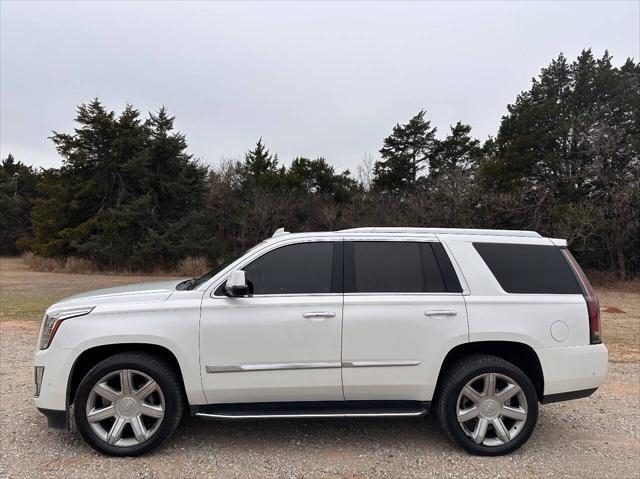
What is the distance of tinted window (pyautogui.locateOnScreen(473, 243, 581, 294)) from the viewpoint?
13.1 feet

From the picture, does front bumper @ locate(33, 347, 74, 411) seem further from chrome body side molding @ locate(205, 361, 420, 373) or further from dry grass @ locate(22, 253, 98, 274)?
dry grass @ locate(22, 253, 98, 274)

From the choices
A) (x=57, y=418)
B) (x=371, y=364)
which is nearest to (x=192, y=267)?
(x=57, y=418)

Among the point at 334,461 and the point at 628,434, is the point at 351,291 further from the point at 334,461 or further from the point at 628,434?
the point at 628,434

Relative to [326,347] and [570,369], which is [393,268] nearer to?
[326,347]

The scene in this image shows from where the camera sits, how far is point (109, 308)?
3.74 meters

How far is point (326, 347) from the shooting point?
3738mm

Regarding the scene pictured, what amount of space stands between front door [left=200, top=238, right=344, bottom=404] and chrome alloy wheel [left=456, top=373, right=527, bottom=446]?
3.45 feet

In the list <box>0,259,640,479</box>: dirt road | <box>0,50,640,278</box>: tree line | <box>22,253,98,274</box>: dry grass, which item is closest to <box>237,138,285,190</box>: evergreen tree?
<box>0,50,640,278</box>: tree line

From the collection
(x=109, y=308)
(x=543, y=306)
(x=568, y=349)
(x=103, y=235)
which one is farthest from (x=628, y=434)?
(x=103, y=235)

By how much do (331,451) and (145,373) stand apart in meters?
1.65

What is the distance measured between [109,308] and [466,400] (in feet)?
9.92

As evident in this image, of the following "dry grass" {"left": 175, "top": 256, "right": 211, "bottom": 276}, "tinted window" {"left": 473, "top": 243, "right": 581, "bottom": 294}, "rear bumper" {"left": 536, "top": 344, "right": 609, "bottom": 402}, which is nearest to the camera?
"rear bumper" {"left": 536, "top": 344, "right": 609, "bottom": 402}

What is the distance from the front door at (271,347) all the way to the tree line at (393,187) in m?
18.7

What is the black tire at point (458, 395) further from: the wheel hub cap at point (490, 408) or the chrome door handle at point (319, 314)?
the chrome door handle at point (319, 314)
